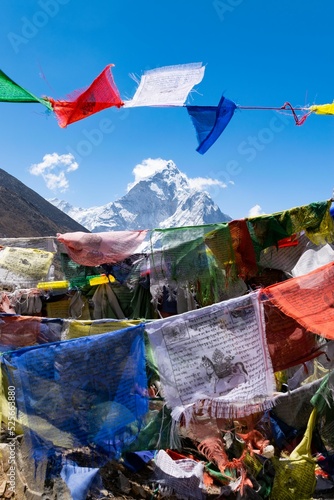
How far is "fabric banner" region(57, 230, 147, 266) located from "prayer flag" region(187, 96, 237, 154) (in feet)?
6.41

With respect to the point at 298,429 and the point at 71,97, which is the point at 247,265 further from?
the point at 71,97

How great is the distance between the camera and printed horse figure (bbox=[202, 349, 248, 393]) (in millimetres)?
3949

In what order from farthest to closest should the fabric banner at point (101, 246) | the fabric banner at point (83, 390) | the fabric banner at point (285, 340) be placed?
the fabric banner at point (101, 246) < the fabric banner at point (285, 340) < the fabric banner at point (83, 390)

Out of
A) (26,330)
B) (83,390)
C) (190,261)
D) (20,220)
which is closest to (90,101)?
(190,261)

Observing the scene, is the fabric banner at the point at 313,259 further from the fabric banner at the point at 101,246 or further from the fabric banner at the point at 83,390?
the fabric banner at the point at 83,390

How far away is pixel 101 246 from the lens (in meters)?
6.77

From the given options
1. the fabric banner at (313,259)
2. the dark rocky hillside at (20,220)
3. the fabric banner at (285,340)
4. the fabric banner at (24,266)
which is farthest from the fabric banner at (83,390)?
the dark rocky hillside at (20,220)

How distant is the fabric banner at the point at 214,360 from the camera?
389 cm

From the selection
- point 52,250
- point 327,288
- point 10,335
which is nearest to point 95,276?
point 52,250

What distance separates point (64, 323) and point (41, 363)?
109cm

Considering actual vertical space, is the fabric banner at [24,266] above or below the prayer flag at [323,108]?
below

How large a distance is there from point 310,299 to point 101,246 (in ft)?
11.6

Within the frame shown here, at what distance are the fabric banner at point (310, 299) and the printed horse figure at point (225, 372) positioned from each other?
2.37 feet

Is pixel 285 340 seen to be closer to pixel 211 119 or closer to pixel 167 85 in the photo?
pixel 211 119
